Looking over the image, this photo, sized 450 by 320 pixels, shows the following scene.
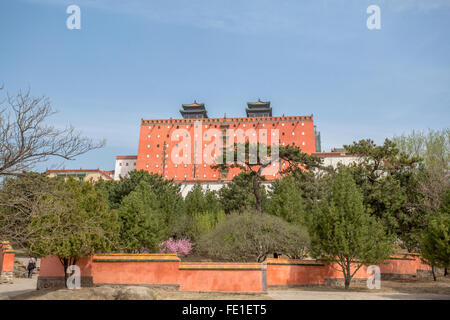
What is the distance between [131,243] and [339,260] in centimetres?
1282

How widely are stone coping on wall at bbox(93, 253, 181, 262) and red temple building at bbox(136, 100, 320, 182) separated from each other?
58.5 m

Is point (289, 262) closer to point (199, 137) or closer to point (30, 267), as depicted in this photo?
point (30, 267)

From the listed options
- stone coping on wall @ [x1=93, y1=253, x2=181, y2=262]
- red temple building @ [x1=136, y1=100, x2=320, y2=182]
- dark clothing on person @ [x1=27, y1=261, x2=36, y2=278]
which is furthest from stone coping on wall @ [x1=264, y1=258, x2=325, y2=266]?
red temple building @ [x1=136, y1=100, x2=320, y2=182]

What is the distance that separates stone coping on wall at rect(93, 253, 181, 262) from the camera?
15.1 meters

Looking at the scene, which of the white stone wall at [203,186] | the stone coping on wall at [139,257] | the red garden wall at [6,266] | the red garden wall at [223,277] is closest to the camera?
the red garden wall at [223,277]

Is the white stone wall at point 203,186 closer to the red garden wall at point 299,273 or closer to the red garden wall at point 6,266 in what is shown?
the red garden wall at point 6,266

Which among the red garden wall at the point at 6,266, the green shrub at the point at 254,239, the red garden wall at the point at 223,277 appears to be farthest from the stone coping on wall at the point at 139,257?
the red garden wall at the point at 6,266

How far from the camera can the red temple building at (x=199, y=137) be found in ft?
247

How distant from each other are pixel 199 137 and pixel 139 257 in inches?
2519

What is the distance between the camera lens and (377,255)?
58.1 feet

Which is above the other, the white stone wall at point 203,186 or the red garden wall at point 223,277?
the white stone wall at point 203,186

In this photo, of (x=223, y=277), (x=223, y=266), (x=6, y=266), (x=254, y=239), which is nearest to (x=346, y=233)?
(x=254, y=239)

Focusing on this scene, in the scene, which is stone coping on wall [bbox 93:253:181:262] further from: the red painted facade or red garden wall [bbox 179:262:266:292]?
the red painted facade

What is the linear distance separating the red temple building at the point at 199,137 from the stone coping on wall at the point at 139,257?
2302 inches
